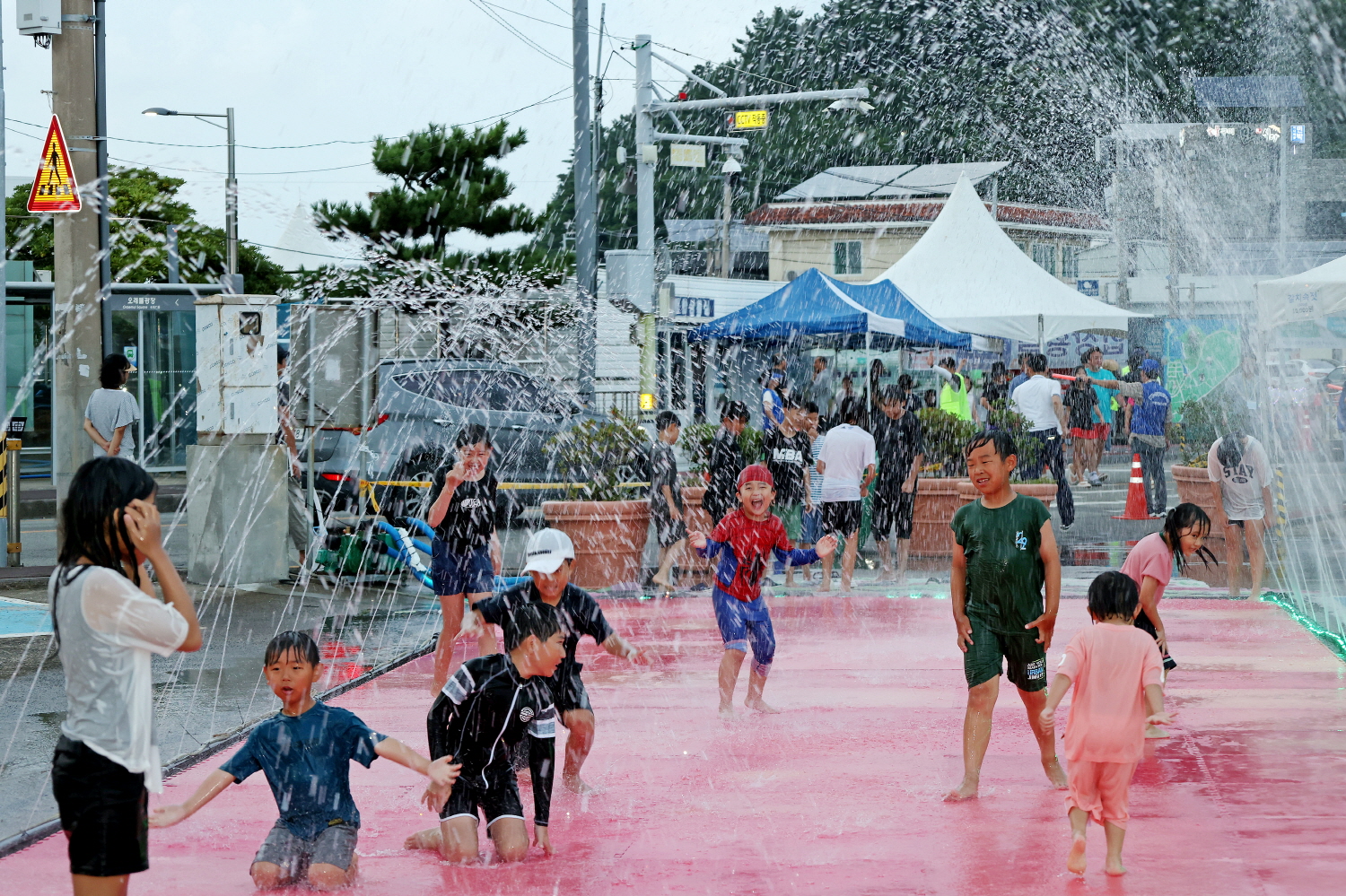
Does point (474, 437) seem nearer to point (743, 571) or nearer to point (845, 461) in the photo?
→ point (743, 571)

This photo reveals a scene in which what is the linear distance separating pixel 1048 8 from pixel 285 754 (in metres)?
45.2

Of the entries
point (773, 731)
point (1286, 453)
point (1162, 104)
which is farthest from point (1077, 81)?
point (773, 731)

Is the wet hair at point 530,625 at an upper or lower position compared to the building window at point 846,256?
lower

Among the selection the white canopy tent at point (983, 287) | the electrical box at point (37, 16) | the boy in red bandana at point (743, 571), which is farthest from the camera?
the white canopy tent at point (983, 287)

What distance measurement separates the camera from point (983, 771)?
21.9 ft

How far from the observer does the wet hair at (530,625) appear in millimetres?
5188

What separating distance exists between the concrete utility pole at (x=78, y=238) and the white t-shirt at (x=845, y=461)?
628cm

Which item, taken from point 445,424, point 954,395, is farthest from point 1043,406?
point 445,424

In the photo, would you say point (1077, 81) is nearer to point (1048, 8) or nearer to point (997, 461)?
point (1048, 8)

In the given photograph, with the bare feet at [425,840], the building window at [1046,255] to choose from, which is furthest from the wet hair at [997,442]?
the building window at [1046,255]

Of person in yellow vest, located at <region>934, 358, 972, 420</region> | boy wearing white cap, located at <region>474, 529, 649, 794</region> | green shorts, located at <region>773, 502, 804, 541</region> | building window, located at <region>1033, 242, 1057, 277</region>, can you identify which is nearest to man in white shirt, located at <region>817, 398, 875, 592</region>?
green shorts, located at <region>773, 502, 804, 541</region>

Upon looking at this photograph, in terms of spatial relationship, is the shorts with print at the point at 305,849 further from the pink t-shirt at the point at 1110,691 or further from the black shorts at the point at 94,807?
the pink t-shirt at the point at 1110,691

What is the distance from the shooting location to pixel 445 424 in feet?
54.4

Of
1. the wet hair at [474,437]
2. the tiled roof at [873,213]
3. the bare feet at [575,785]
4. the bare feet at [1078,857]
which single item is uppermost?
the tiled roof at [873,213]
